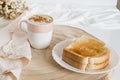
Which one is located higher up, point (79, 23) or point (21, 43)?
point (21, 43)

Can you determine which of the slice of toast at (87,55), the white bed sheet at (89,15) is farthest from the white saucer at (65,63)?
the white bed sheet at (89,15)

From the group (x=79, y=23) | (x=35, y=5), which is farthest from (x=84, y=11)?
(x=35, y=5)

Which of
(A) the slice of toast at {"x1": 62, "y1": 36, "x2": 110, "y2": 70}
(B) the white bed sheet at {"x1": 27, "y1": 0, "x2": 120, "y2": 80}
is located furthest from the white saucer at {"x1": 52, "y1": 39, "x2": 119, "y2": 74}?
(B) the white bed sheet at {"x1": 27, "y1": 0, "x2": 120, "y2": 80}

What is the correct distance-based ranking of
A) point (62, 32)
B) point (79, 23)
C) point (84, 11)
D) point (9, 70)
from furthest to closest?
point (84, 11) → point (79, 23) → point (62, 32) → point (9, 70)

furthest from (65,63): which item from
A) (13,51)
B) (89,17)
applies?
(89,17)

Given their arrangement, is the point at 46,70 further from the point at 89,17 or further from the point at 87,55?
the point at 89,17

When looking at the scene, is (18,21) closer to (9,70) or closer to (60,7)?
(9,70)

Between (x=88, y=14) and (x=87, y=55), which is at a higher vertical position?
(x=87, y=55)
